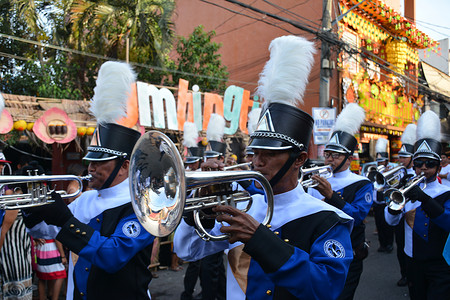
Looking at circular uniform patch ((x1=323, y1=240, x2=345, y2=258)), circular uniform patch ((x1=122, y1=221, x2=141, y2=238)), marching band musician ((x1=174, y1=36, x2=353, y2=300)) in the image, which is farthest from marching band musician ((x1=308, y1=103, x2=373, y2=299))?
circular uniform patch ((x1=122, y1=221, x2=141, y2=238))

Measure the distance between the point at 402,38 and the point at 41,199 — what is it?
1912 centimetres

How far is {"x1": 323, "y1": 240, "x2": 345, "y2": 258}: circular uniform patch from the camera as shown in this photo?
6.80 feet

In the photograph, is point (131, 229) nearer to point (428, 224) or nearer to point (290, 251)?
point (290, 251)

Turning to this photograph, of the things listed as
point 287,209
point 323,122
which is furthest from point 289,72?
point 323,122

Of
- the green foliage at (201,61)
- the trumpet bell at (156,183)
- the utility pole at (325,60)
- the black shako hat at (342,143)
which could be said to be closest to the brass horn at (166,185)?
the trumpet bell at (156,183)

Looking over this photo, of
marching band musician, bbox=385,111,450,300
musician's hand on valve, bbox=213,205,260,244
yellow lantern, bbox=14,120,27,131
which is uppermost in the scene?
yellow lantern, bbox=14,120,27,131

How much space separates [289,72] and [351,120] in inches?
132

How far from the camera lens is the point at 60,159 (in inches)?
417

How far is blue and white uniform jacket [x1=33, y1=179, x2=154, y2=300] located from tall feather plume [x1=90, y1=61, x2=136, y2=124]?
0.58 meters

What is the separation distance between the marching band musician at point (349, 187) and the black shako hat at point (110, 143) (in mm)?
1840

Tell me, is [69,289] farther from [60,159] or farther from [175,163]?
[60,159]

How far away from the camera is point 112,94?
125 inches

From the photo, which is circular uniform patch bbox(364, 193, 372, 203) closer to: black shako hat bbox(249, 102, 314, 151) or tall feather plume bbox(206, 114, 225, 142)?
black shako hat bbox(249, 102, 314, 151)

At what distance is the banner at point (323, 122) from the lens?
9828 mm
